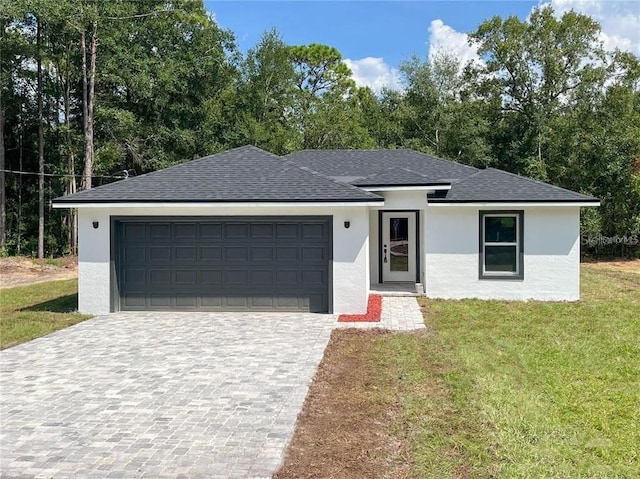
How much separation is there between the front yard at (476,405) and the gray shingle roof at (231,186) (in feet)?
10.9

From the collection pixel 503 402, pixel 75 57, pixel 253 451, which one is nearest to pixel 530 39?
pixel 75 57

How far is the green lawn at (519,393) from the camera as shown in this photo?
4406 mm

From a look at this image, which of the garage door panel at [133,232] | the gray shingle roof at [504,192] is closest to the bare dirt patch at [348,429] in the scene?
the garage door panel at [133,232]

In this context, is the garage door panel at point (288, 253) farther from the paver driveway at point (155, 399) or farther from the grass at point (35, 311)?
the grass at point (35, 311)

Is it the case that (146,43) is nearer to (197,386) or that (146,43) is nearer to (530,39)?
(530,39)

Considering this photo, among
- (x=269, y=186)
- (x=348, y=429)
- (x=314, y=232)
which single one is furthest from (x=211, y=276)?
(x=348, y=429)

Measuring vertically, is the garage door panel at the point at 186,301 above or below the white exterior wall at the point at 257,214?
below

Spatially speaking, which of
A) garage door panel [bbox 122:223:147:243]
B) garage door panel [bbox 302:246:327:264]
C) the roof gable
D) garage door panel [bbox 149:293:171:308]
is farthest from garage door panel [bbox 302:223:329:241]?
garage door panel [bbox 122:223:147:243]

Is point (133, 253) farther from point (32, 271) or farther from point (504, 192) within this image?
point (32, 271)

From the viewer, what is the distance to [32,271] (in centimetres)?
2111

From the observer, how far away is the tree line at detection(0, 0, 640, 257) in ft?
84.9

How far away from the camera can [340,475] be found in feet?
13.8

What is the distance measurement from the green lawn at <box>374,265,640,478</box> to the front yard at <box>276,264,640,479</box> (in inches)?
0.6

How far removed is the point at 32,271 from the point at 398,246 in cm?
1509
